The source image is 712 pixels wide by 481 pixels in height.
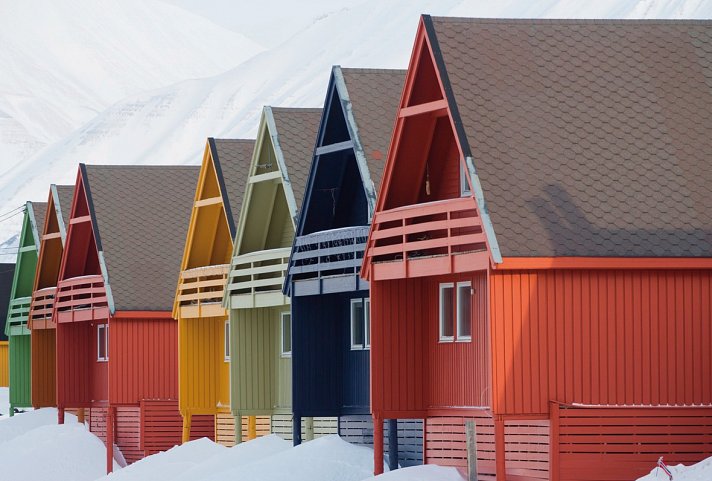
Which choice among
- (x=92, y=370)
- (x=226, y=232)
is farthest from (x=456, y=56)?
(x=92, y=370)

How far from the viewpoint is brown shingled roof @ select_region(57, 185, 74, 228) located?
54250mm

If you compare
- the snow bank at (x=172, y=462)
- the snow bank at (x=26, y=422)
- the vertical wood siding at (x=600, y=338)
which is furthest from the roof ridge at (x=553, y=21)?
the snow bank at (x=26, y=422)

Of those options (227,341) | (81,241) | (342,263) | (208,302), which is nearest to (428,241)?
(342,263)

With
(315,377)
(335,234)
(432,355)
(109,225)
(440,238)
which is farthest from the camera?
(109,225)

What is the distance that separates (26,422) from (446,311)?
92.1 ft

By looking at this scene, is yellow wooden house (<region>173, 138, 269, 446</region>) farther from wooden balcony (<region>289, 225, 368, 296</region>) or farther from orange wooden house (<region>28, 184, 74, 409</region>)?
orange wooden house (<region>28, 184, 74, 409</region>)

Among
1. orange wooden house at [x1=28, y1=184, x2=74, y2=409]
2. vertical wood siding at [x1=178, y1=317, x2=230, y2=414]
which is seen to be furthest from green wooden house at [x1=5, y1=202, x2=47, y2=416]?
vertical wood siding at [x1=178, y1=317, x2=230, y2=414]

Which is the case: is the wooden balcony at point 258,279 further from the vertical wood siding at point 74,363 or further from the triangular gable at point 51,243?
the triangular gable at point 51,243

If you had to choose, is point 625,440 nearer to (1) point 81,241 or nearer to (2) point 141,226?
(2) point 141,226

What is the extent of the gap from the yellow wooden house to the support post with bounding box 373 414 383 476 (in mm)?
11180

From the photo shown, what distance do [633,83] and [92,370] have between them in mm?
25921

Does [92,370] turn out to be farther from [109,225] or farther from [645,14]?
[645,14]

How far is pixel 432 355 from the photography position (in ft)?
110

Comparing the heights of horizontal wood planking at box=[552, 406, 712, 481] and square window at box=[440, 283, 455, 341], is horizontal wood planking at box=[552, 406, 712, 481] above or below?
below
